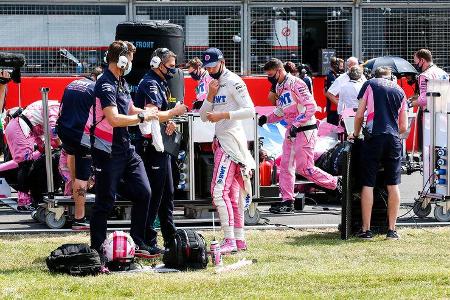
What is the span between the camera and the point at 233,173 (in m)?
11.4

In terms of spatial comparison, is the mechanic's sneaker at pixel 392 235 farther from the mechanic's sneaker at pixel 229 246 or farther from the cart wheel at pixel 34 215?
the cart wheel at pixel 34 215

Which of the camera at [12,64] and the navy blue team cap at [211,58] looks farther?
the camera at [12,64]

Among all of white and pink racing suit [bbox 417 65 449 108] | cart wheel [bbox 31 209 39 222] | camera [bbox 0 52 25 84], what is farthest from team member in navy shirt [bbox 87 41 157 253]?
white and pink racing suit [bbox 417 65 449 108]

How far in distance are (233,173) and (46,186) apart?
423cm

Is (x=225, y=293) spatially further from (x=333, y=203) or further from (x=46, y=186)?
(x=333, y=203)

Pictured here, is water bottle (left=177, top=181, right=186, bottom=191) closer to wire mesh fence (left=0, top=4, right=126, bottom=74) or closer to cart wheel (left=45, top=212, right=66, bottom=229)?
cart wheel (left=45, top=212, right=66, bottom=229)

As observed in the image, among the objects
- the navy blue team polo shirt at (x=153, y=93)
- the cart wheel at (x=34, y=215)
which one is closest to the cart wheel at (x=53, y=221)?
the cart wheel at (x=34, y=215)

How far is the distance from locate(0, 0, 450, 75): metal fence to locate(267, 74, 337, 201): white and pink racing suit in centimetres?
704

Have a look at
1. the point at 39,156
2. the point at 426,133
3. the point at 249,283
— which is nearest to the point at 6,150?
the point at 39,156

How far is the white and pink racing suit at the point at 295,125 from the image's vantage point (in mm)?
14523

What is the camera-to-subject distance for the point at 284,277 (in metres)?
9.48

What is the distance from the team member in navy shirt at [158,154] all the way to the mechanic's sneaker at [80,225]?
1804 mm

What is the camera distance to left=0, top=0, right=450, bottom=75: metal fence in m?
21.1

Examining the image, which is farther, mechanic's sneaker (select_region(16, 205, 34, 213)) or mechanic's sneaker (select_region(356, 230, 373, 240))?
mechanic's sneaker (select_region(16, 205, 34, 213))
